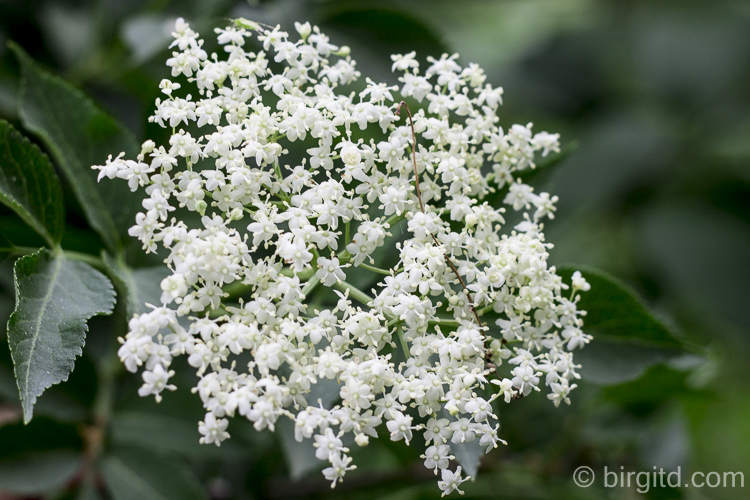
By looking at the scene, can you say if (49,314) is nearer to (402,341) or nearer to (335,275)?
(335,275)

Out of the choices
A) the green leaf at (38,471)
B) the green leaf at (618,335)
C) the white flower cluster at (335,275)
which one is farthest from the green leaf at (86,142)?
the green leaf at (618,335)

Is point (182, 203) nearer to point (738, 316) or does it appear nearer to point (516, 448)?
point (516, 448)

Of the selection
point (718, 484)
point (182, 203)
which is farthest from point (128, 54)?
point (718, 484)

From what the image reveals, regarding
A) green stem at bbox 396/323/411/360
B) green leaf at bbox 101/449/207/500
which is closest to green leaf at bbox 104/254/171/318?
green stem at bbox 396/323/411/360

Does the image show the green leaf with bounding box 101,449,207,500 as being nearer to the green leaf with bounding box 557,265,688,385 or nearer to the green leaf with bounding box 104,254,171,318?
the green leaf with bounding box 104,254,171,318

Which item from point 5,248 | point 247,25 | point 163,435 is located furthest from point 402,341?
point 163,435
